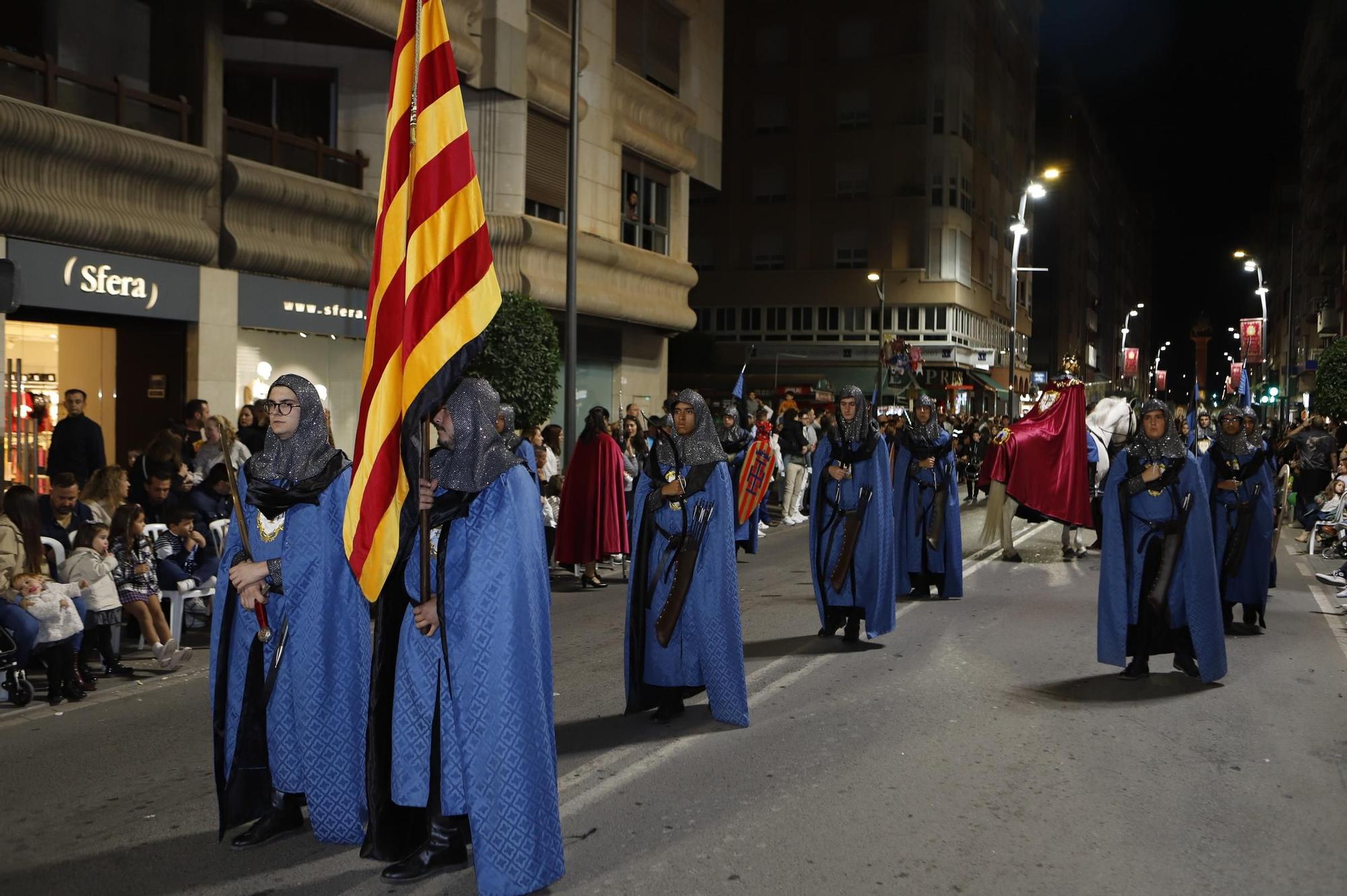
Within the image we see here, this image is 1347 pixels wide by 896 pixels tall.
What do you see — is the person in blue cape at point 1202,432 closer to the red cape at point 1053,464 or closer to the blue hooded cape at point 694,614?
the red cape at point 1053,464

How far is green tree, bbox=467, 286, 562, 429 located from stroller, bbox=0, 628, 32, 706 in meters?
12.0

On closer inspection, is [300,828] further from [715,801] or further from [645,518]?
[645,518]

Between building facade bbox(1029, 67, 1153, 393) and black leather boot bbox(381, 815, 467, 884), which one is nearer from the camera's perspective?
black leather boot bbox(381, 815, 467, 884)

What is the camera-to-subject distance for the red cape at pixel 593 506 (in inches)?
548

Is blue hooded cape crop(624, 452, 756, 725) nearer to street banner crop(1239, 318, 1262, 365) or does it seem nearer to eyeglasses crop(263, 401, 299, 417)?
eyeglasses crop(263, 401, 299, 417)

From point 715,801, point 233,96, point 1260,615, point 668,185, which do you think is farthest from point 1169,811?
point 668,185

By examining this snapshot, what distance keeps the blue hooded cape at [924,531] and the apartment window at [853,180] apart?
46921 mm

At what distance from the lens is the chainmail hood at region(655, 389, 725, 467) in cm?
782

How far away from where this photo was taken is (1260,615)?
11273 mm

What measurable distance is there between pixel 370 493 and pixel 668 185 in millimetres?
28349

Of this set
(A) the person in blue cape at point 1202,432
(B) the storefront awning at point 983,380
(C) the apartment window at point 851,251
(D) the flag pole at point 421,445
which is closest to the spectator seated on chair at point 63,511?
(D) the flag pole at point 421,445

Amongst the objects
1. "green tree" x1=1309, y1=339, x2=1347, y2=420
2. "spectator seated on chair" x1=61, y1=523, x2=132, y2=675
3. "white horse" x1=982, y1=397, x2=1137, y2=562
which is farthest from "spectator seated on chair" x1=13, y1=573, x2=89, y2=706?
"green tree" x1=1309, y1=339, x2=1347, y2=420

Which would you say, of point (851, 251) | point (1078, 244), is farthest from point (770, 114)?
point (1078, 244)

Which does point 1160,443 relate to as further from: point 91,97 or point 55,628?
point 91,97
